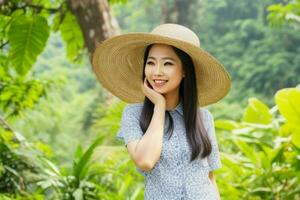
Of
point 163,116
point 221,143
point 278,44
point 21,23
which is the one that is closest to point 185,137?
point 163,116

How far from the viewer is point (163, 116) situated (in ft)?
7.54

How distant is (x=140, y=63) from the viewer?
8.70 feet

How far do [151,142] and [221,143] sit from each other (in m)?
3.55

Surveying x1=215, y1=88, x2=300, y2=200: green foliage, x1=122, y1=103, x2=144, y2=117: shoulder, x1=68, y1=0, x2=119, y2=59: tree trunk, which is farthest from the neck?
x1=68, y1=0, x2=119, y2=59: tree trunk

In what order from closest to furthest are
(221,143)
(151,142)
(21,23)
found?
(151,142)
(21,23)
(221,143)

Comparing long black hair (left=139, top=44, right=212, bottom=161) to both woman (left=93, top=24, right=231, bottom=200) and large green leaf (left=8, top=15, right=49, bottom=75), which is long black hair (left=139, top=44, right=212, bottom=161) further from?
large green leaf (left=8, top=15, right=49, bottom=75)

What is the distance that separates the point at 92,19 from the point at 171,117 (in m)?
2.11

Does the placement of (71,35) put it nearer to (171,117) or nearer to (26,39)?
(26,39)

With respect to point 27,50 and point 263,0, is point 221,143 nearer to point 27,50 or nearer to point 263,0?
point 27,50

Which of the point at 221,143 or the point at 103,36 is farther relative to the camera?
the point at 221,143

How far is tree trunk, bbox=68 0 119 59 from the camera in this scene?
4363mm

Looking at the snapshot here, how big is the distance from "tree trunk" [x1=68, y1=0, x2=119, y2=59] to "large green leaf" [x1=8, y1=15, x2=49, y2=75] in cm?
45

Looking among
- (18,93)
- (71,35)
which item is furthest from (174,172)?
(71,35)

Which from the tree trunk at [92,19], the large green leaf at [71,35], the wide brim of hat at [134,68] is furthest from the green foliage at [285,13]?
the wide brim of hat at [134,68]
